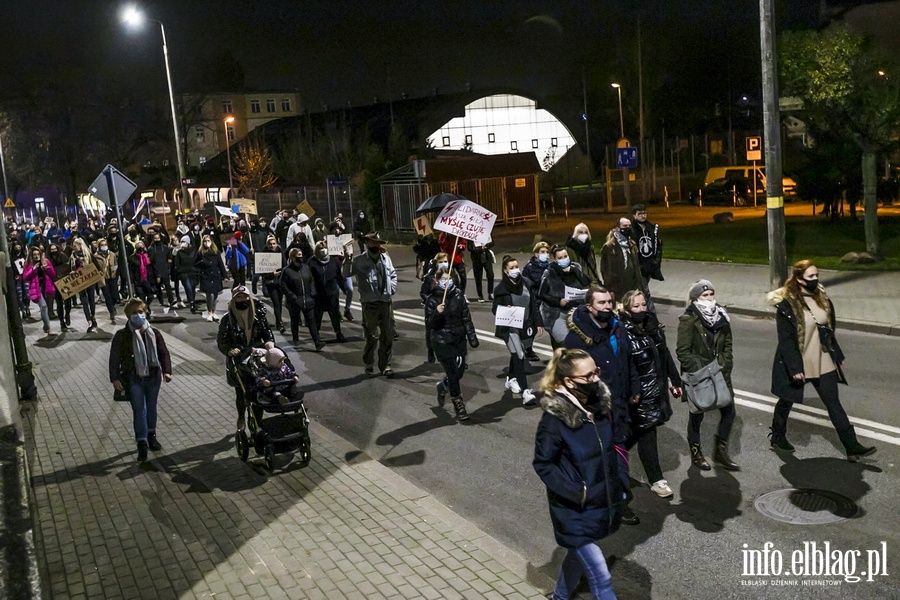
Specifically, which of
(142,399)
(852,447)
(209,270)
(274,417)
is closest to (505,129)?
(209,270)

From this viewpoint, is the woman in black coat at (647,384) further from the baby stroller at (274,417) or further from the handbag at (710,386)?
the baby stroller at (274,417)

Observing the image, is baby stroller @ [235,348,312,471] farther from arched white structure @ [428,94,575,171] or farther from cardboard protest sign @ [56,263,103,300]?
arched white structure @ [428,94,575,171]

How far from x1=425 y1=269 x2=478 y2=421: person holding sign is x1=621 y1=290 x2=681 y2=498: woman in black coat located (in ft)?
9.76

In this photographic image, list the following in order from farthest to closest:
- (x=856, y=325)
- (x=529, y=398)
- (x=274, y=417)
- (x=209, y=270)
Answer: (x=209, y=270) < (x=856, y=325) < (x=529, y=398) < (x=274, y=417)

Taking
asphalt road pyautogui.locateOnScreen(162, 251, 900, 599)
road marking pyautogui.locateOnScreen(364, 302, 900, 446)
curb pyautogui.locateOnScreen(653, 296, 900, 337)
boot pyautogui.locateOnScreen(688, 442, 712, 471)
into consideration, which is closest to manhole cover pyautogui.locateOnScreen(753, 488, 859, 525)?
asphalt road pyautogui.locateOnScreen(162, 251, 900, 599)

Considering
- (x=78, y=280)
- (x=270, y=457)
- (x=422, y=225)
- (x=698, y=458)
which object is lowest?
(x=698, y=458)

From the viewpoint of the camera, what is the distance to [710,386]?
7484mm

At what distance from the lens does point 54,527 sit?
7.34 metres

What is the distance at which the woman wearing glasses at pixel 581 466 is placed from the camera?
4.81 m

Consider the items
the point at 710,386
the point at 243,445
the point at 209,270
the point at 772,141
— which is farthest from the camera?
the point at 209,270

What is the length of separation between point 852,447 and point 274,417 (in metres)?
5.08

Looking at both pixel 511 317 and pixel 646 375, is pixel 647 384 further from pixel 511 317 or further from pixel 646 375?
pixel 511 317

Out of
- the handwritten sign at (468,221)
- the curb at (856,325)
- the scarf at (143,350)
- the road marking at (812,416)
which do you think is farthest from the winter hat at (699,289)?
the curb at (856,325)

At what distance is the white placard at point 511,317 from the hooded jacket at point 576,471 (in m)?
5.38
